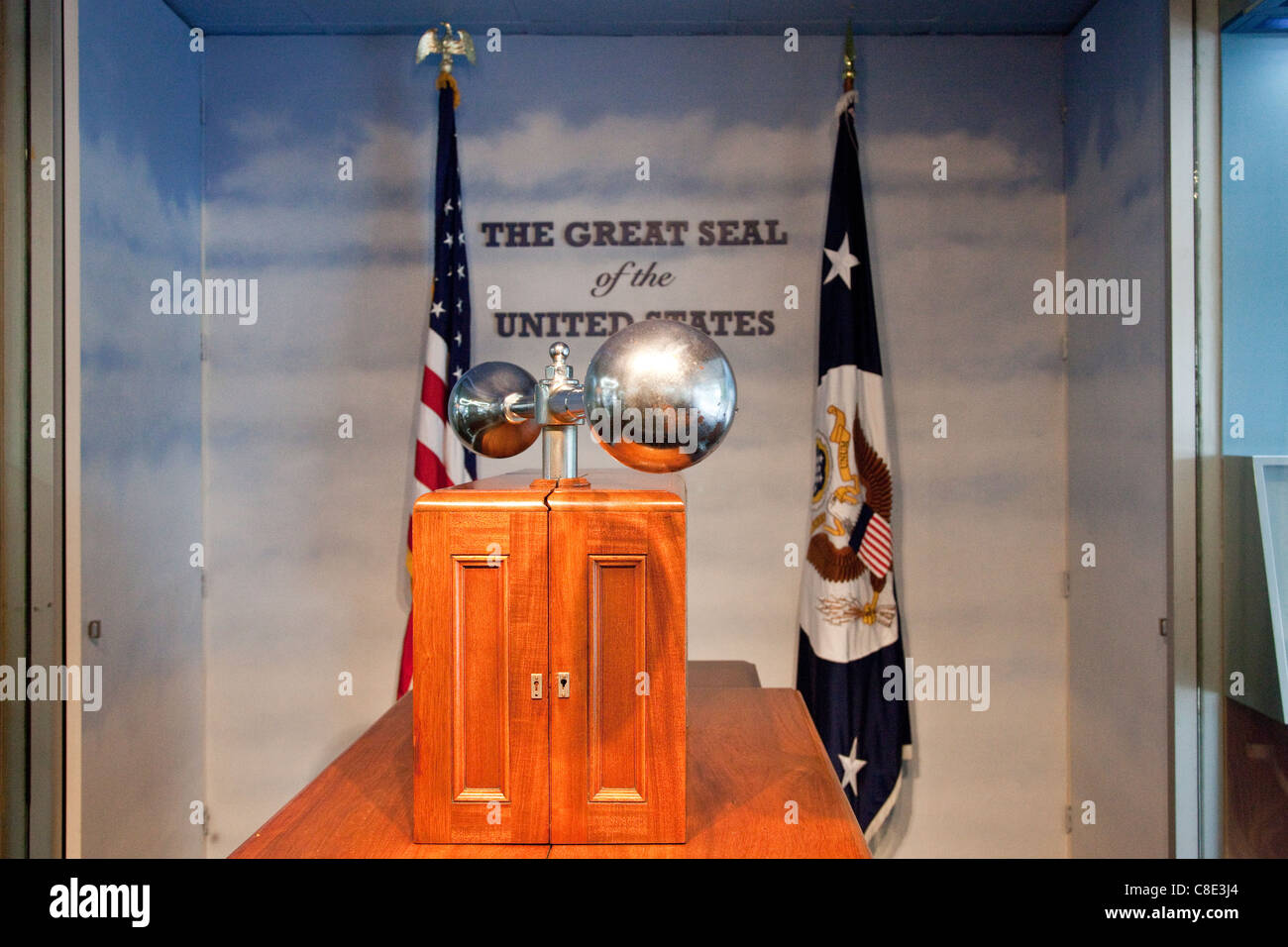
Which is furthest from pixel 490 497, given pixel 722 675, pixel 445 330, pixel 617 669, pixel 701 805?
pixel 445 330

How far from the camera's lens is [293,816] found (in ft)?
3.37

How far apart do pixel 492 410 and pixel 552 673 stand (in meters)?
0.39

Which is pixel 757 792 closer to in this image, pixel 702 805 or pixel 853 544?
pixel 702 805

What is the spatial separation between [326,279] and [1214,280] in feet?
9.51

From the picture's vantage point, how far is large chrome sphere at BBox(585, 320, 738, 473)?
69 centimetres

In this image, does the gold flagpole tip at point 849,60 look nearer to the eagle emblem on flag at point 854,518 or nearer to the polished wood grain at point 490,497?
the eagle emblem on flag at point 854,518

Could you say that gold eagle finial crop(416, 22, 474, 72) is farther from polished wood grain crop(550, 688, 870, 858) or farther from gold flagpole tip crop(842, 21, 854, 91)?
polished wood grain crop(550, 688, 870, 858)

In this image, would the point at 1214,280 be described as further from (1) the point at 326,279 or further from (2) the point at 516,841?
(1) the point at 326,279

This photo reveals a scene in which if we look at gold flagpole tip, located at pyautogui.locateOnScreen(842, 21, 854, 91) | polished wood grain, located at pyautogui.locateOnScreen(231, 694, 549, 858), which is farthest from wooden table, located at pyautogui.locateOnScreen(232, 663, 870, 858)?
gold flagpole tip, located at pyautogui.locateOnScreen(842, 21, 854, 91)

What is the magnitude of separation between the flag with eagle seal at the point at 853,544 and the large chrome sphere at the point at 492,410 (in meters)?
1.82

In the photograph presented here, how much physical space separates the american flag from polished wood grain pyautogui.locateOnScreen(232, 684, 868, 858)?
55.9 inches

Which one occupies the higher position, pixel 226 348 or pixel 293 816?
pixel 226 348

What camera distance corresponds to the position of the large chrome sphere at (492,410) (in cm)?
112
